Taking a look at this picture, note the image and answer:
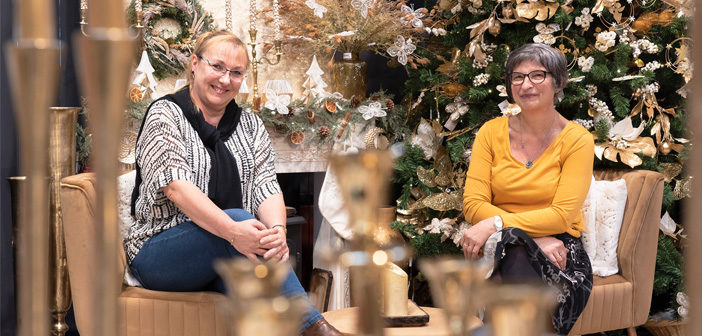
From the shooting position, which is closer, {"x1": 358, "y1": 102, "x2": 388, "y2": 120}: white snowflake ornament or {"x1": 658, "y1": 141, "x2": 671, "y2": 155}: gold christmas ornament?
{"x1": 658, "y1": 141, "x2": 671, "y2": 155}: gold christmas ornament

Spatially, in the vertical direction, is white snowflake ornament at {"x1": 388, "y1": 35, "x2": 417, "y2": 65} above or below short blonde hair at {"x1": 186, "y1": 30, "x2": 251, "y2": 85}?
above

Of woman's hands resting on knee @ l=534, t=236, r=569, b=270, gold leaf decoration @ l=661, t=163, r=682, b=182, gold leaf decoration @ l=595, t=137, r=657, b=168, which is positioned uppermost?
gold leaf decoration @ l=595, t=137, r=657, b=168

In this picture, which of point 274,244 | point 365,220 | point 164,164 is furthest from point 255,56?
point 365,220

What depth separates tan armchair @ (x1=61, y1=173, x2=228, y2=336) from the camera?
2.43 m

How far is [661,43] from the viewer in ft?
11.3

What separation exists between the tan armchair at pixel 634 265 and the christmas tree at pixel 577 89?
23 cm

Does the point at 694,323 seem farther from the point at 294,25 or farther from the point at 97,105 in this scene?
the point at 294,25

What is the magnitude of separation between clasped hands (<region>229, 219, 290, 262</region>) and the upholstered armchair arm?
4.45 feet

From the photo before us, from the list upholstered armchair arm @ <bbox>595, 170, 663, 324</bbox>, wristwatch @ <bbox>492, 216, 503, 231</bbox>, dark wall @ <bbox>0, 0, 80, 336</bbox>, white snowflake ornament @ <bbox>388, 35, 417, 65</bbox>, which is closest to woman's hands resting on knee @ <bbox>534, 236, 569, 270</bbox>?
wristwatch @ <bbox>492, 216, 503, 231</bbox>

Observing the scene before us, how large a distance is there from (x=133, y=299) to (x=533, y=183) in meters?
1.43

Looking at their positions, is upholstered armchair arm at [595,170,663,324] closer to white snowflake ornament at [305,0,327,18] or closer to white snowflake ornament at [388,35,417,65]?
white snowflake ornament at [388,35,417,65]

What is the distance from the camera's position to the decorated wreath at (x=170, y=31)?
3527 mm

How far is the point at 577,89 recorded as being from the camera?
132 inches

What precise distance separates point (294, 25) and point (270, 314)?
3.52 metres
